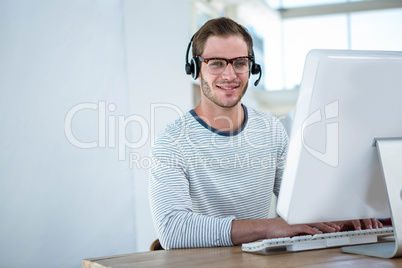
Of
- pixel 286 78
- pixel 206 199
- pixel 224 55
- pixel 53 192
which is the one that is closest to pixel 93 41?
pixel 53 192

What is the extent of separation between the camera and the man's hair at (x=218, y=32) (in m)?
1.66

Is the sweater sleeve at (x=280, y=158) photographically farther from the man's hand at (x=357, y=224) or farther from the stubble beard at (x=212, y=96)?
the man's hand at (x=357, y=224)

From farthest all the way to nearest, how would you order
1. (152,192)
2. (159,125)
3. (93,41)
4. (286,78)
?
(286,78)
(159,125)
(93,41)
(152,192)

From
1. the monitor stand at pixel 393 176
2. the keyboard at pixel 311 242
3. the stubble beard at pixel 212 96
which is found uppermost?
the stubble beard at pixel 212 96

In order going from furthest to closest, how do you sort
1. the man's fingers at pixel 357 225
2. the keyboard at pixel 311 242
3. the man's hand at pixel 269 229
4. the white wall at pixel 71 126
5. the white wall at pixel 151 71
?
1. the white wall at pixel 151 71
2. the white wall at pixel 71 126
3. the man's fingers at pixel 357 225
4. the man's hand at pixel 269 229
5. the keyboard at pixel 311 242

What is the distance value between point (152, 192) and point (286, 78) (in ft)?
23.4

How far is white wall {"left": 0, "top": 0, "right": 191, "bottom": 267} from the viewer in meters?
2.11

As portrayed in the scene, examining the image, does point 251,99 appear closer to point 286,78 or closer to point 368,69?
point 286,78

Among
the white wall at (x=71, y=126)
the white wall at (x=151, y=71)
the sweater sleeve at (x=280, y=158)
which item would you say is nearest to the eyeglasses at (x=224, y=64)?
the sweater sleeve at (x=280, y=158)

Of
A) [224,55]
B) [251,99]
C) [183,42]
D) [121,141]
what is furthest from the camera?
[251,99]

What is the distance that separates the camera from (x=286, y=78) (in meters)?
8.17

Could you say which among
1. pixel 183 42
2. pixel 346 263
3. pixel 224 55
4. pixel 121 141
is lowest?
pixel 346 263

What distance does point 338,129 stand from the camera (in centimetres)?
90

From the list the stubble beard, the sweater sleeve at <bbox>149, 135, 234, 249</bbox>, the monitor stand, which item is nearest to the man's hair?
the stubble beard
